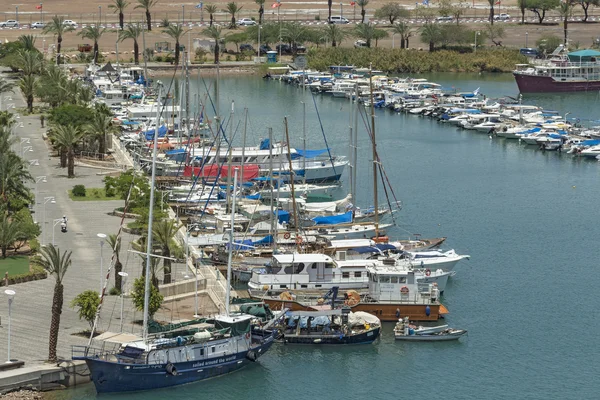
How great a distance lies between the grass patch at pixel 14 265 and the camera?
232 ft

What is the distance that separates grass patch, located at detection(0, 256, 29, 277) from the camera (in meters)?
70.7

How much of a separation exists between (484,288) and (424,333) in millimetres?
10475

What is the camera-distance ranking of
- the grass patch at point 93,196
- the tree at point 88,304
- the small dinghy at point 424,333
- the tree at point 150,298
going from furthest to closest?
the grass patch at point 93,196 → the small dinghy at point 424,333 → the tree at point 150,298 → the tree at point 88,304

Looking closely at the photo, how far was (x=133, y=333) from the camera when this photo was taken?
203ft

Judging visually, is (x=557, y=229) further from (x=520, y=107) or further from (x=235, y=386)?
(x=520, y=107)

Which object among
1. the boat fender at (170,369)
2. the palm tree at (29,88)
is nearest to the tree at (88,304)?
the boat fender at (170,369)

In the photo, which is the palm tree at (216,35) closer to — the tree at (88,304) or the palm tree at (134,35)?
the palm tree at (134,35)

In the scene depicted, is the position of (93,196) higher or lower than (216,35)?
lower

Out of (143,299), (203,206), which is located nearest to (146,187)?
(203,206)

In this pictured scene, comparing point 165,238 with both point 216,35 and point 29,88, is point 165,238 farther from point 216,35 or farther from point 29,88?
point 216,35

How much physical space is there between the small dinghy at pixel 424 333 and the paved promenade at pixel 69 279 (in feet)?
34.3

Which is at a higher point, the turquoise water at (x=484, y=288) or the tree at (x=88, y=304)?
the tree at (x=88, y=304)

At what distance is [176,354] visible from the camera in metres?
59.0

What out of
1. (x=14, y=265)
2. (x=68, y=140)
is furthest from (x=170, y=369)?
(x=68, y=140)
